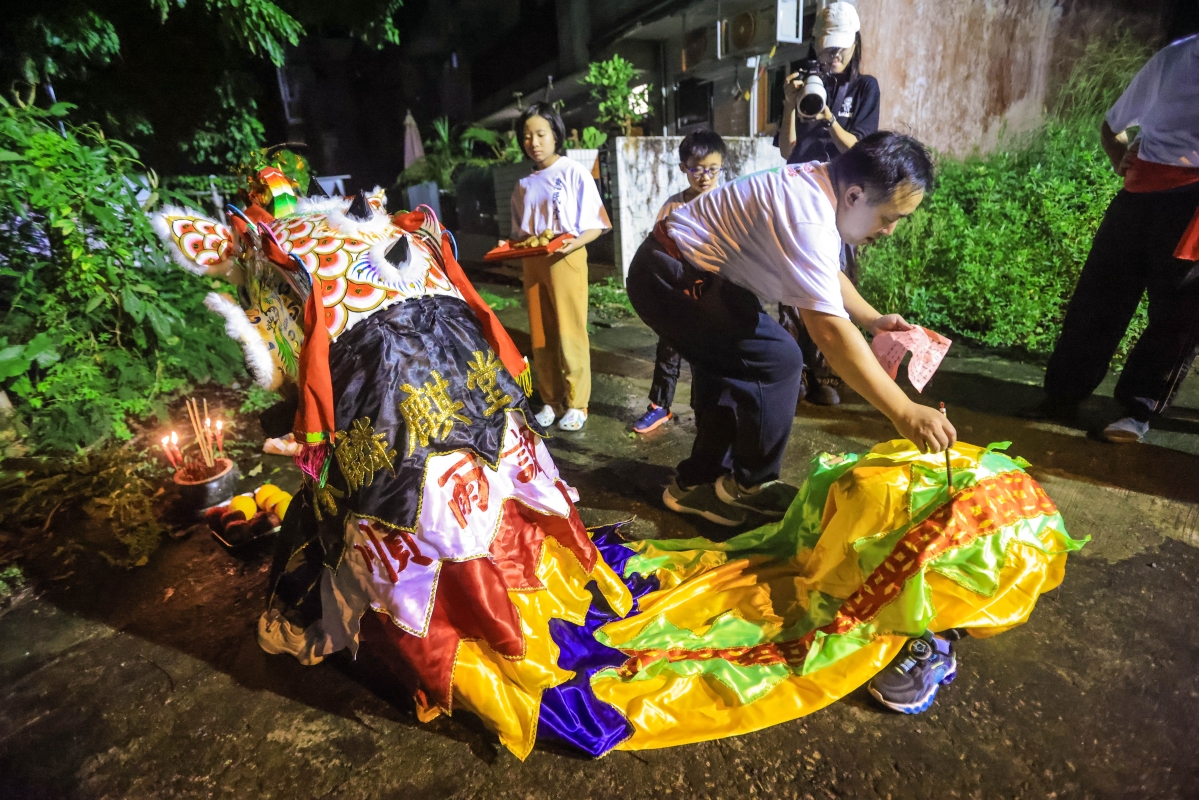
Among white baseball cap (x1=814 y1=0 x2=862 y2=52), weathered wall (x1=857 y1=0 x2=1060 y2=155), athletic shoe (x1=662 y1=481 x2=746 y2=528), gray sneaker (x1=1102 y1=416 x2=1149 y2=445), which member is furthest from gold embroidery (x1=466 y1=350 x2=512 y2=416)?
weathered wall (x1=857 y1=0 x2=1060 y2=155)

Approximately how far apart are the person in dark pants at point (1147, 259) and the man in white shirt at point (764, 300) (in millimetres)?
1869

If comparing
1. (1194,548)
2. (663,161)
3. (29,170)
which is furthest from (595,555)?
(663,161)

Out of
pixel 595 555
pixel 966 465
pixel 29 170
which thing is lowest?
pixel 595 555

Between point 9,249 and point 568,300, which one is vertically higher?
point 9,249

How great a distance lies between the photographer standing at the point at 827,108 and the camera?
3.42 meters

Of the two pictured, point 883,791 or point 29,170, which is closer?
point 883,791

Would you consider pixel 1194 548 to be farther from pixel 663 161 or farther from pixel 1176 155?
pixel 663 161

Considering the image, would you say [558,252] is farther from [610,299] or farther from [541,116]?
[610,299]

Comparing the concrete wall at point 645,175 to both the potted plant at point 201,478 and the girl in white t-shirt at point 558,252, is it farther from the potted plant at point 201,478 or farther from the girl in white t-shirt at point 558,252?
the potted plant at point 201,478

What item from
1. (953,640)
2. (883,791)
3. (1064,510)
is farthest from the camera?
(1064,510)

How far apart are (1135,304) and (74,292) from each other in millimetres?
6204

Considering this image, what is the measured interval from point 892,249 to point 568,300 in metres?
3.87

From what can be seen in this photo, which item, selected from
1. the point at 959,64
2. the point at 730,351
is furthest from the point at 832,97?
the point at 959,64

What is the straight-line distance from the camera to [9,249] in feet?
11.6
